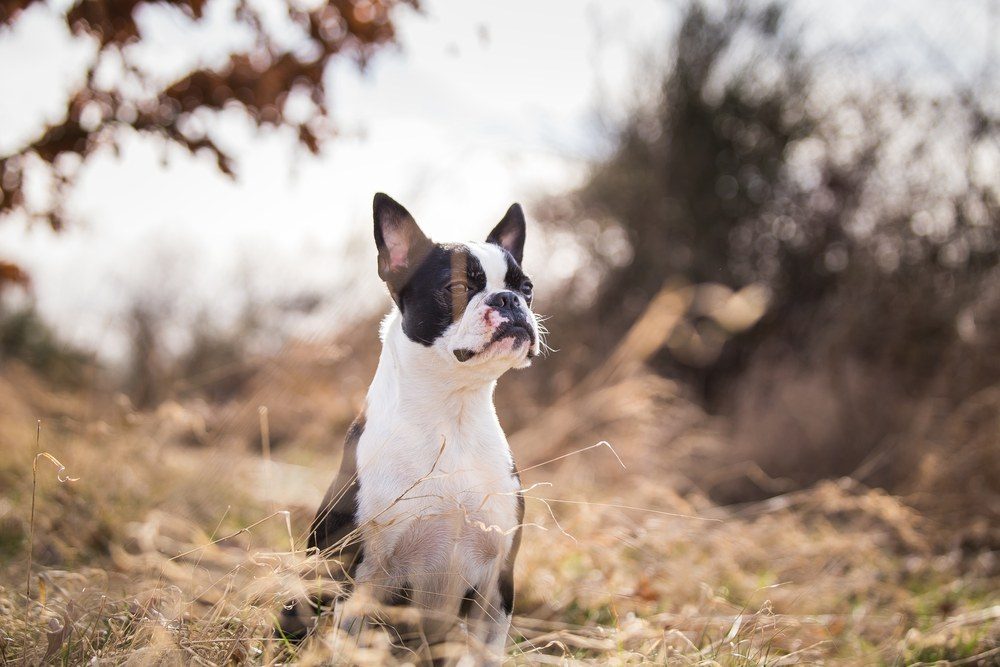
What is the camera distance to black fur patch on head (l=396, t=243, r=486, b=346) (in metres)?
2.64

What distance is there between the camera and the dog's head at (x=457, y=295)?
2518 millimetres

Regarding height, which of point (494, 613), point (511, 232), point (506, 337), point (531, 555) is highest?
point (511, 232)

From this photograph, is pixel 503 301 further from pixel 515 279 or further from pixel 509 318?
pixel 515 279

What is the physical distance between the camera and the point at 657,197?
12.0 m

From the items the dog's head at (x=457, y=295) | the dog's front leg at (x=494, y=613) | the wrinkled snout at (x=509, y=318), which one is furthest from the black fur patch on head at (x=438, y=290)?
the dog's front leg at (x=494, y=613)

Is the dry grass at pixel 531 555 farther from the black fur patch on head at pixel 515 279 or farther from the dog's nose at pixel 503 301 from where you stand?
the black fur patch on head at pixel 515 279

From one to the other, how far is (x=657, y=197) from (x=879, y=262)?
3505 millimetres

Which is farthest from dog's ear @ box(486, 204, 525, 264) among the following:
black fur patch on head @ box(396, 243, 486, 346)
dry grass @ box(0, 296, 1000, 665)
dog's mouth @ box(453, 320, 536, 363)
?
dry grass @ box(0, 296, 1000, 665)

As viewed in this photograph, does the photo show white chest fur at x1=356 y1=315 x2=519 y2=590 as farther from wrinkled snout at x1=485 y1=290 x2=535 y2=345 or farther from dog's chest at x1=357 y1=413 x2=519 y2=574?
wrinkled snout at x1=485 y1=290 x2=535 y2=345

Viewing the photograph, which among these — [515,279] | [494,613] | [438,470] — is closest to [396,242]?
[515,279]

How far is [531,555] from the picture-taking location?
154 inches

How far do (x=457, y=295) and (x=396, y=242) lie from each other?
0.32m

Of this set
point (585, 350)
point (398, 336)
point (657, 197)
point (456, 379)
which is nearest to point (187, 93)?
point (398, 336)

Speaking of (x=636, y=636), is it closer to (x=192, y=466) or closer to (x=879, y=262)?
(x=192, y=466)
